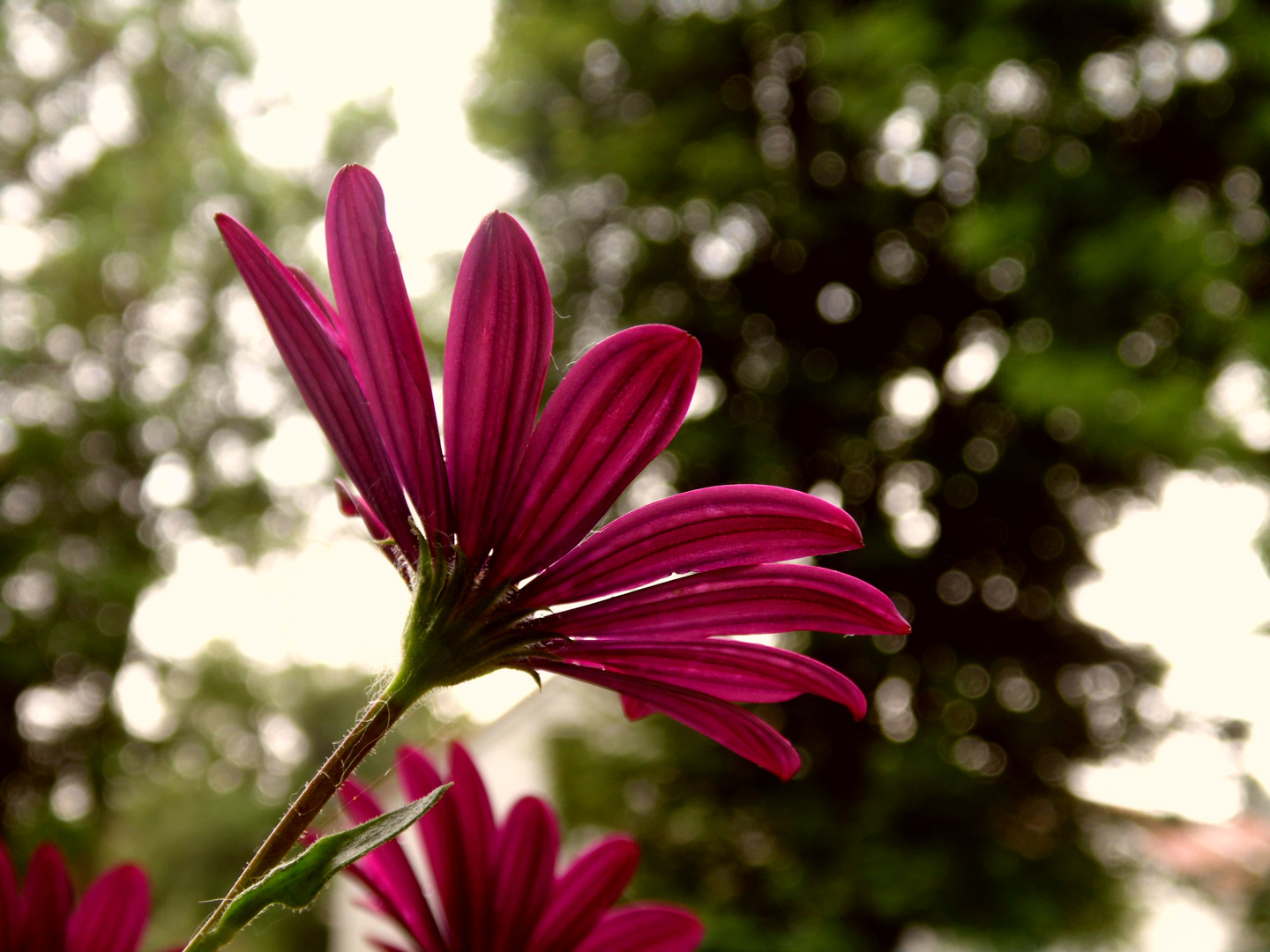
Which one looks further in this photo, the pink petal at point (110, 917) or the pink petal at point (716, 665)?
the pink petal at point (110, 917)

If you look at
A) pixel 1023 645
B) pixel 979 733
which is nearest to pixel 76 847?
pixel 979 733

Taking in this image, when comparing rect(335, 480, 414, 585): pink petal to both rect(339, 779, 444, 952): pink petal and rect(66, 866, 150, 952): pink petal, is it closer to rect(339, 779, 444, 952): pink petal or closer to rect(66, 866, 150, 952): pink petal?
rect(339, 779, 444, 952): pink petal

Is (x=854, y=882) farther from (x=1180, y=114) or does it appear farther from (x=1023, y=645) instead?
(x=1180, y=114)

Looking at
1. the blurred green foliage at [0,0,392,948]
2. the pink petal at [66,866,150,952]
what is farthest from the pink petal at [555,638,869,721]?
the blurred green foliage at [0,0,392,948]

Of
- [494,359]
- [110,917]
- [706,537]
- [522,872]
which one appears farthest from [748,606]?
[110,917]

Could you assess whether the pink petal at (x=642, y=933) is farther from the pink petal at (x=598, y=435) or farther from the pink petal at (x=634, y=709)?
the pink petal at (x=598, y=435)

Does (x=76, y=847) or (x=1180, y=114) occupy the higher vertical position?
(x=1180, y=114)

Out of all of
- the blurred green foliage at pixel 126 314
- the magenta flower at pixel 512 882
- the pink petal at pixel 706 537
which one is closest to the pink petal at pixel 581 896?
the magenta flower at pixel 512 882
